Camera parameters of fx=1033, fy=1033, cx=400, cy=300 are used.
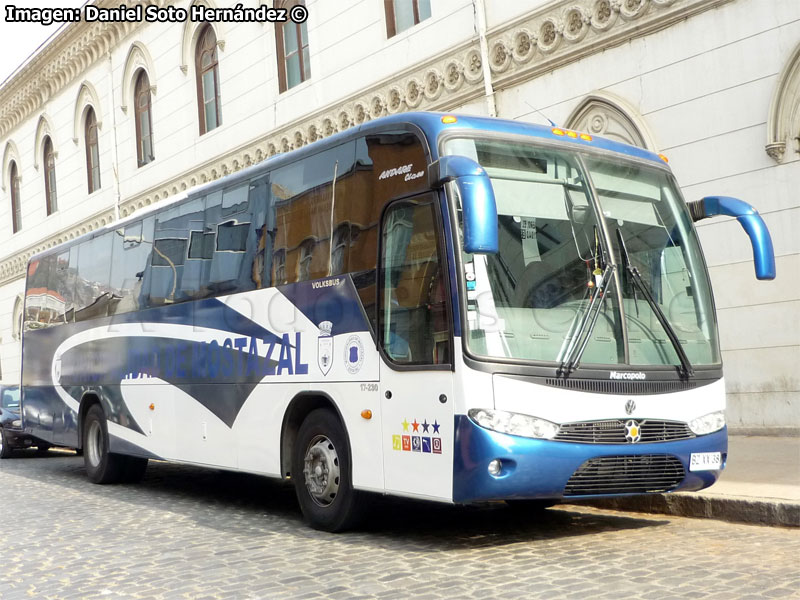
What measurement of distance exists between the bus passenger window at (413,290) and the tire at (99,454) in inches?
263

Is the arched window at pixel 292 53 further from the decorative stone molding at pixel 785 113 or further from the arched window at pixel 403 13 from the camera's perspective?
the decorative stone molding at pixel 785 113

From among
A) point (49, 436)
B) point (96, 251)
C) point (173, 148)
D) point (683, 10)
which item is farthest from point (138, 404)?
point (173, 148)

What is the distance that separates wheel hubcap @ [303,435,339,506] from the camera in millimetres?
8172

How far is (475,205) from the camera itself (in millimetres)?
6324

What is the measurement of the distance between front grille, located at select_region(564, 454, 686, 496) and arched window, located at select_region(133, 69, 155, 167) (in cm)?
2120

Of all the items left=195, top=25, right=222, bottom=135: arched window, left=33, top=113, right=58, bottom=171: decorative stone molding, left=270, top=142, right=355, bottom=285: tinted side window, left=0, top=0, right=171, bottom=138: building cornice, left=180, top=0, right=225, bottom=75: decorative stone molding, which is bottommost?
left=270, top=142, right=355, bottom=285: tinted side window

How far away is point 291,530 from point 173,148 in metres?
18.2

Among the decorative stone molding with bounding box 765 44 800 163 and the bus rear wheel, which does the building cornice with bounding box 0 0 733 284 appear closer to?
the decorative stone molding with bounding box 765 44 800 163

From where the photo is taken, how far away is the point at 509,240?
7074mm

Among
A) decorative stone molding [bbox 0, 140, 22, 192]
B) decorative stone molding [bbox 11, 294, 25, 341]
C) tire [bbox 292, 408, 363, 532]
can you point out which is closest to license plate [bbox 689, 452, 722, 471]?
tire [bbox 292, 408, 363, 532]

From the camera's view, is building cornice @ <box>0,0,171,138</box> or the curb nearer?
the curb

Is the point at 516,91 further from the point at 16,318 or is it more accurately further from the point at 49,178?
the point at 16,318

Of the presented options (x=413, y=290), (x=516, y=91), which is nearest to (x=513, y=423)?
(x=413, y=290)

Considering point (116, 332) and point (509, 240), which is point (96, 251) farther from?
point (509, 240)
